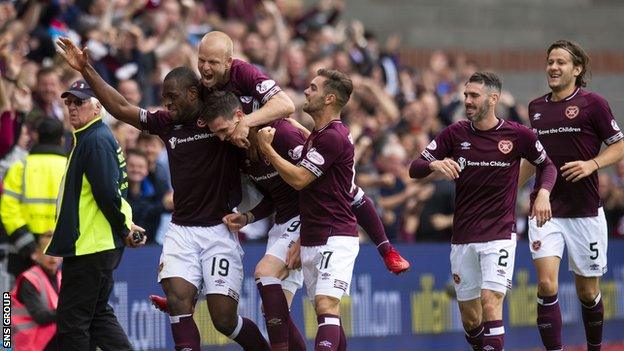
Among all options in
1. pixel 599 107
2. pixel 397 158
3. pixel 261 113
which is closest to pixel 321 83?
pixel 261 113

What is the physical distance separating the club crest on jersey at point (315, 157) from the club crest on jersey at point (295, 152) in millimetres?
323

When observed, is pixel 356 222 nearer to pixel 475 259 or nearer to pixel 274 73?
pixel 475 259

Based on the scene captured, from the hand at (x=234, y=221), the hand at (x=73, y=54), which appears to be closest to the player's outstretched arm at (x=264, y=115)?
the hand at (x=234, y=221)

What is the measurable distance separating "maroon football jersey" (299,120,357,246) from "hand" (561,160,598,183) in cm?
225

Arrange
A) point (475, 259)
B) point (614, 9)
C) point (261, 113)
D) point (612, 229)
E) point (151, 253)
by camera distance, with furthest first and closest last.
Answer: point (614, 9) → point (612, 229) → point (151, 253) → point (475, 259) → point (261, 113)

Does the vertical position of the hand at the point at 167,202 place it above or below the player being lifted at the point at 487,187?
above

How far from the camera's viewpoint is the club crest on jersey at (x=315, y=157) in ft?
34.7

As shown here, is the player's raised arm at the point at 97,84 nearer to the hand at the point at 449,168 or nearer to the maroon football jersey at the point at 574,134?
the hand at the point at 449,168

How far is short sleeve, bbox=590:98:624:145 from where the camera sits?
40.4 feet

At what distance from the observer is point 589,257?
12.5m

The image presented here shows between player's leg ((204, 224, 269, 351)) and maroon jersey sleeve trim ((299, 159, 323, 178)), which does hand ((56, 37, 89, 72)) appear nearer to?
player's leg ((204, 224, 269, 351))

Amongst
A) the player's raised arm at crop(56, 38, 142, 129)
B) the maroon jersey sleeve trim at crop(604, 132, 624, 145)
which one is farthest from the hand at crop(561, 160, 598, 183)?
the player's raised arm at crop(56, 38, 142, 129)

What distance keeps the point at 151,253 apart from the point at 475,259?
3.98 metres

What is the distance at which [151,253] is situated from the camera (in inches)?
559
